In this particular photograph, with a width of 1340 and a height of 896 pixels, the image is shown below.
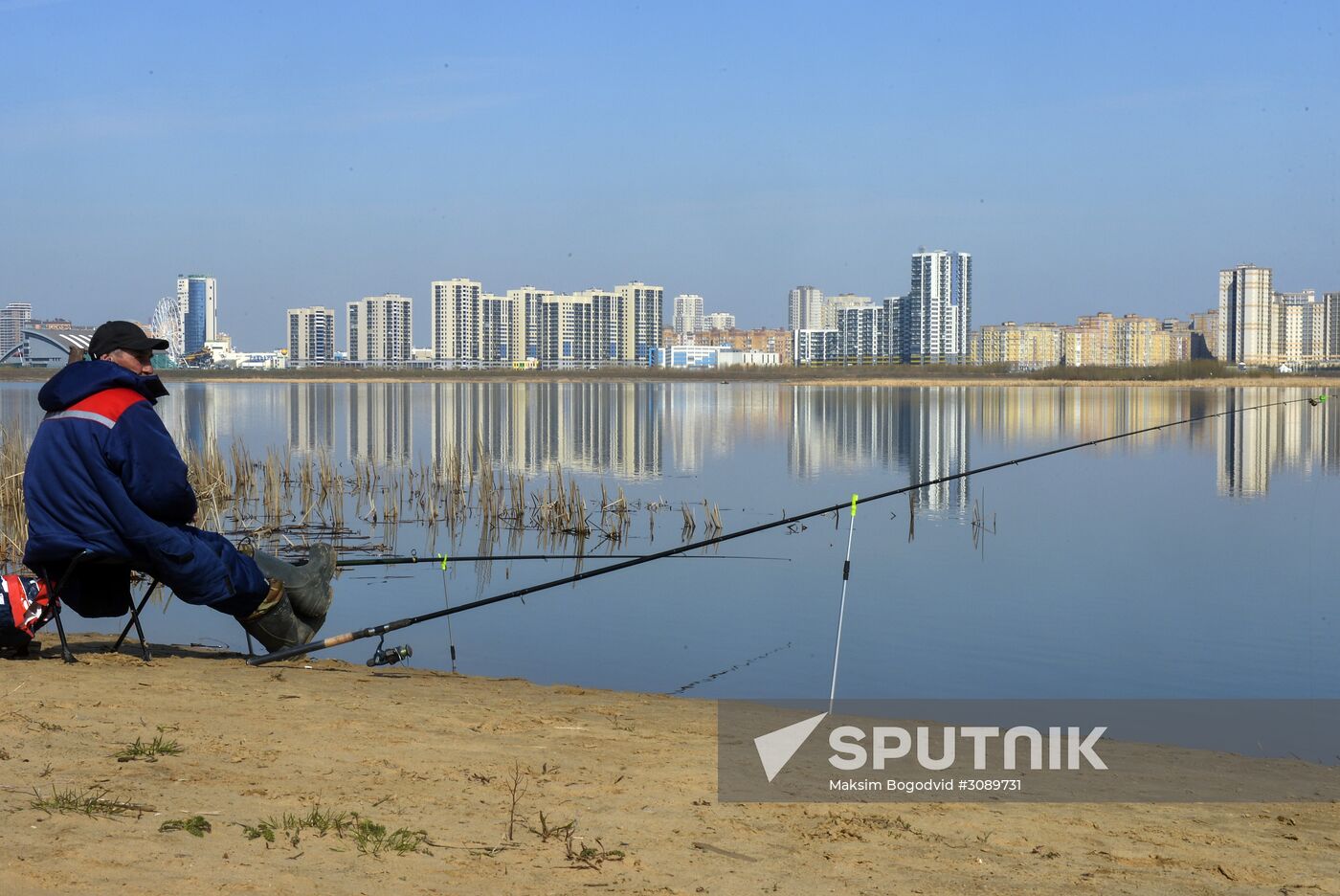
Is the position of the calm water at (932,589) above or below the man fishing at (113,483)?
below

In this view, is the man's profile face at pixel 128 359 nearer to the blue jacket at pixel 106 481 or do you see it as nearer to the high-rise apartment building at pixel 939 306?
the blue jacket at pixel 106 481

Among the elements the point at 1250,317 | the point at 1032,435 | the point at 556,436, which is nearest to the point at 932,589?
the point at 556,436

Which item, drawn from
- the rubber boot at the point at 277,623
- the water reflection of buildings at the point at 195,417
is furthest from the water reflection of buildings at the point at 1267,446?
the water reflection of buildings at the point at 195,417

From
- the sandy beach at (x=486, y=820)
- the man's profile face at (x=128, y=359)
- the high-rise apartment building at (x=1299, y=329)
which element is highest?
the high-rise apartment building at (x=1299, y=329)

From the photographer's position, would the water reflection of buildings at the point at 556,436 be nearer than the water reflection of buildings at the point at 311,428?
Yes

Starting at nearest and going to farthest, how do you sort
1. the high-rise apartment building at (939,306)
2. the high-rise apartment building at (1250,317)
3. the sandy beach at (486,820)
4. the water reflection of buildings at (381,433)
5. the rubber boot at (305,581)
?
the sandy beach at (486,820)
the rubber boot at (305,581)
the water reflection of buildings at (381,433)
the high-rise apartment building at (1250,317)
the high-rise apartment building at (939,306)

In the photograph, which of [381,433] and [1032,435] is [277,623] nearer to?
[381,433]

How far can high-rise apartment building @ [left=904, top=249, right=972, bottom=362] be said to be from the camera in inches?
7367

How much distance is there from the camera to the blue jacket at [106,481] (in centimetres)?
635

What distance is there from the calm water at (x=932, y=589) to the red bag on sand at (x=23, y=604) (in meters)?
3.24

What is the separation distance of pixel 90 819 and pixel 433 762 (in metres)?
1.36

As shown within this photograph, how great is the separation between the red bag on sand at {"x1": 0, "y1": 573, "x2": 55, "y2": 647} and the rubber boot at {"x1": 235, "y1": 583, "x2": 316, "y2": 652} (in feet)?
3.30

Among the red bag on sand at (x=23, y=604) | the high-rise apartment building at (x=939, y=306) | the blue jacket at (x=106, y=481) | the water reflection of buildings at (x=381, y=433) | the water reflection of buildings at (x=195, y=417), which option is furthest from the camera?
the high-rise apartment building at (x=939, y=306)

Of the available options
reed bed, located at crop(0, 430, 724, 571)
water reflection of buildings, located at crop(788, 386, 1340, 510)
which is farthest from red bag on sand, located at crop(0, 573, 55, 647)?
water reflection of buildings, located at crop(788, 386, 1340, 510)
